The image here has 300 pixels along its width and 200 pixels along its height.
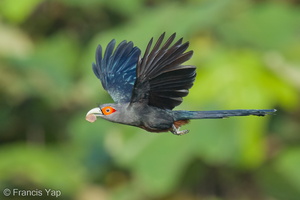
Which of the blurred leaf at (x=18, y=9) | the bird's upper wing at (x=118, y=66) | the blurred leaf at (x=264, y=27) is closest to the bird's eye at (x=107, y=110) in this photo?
the bird's upper wing at (x=118, y=66)

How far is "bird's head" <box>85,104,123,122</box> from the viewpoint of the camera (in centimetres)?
230

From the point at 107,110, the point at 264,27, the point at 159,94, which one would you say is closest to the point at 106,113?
the point at 107,110

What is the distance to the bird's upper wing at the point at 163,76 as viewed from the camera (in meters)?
2.32

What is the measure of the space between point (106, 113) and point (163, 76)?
0.22 meters

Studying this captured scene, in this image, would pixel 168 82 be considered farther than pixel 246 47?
No

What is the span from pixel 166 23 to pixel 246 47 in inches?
35.1

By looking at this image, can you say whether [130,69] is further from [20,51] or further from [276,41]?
[20,51]

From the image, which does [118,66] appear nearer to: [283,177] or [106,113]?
[106,113]


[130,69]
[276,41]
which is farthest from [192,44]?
[130,69]

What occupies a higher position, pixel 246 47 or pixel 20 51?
pixel 20 51

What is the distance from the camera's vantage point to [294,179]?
7328mm

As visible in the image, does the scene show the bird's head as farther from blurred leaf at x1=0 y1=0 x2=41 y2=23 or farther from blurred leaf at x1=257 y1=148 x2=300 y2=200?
blurred leaf at x1=0 y1=0 x2=41 y2=23

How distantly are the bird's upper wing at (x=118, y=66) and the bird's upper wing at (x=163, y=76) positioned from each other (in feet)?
1.68

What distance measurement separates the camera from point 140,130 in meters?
6.85
